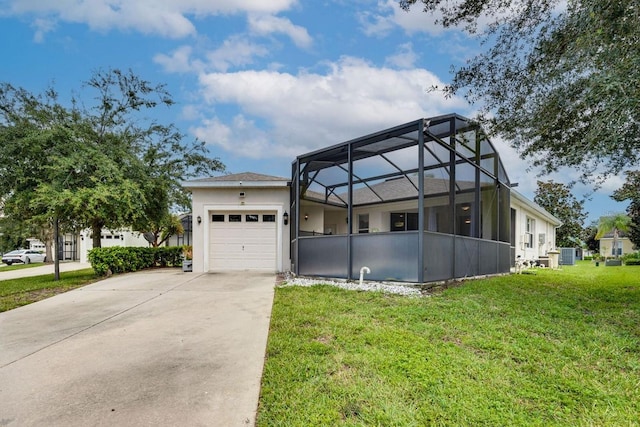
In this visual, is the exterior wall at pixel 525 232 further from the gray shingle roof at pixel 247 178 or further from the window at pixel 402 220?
the gray shingle roof at pixel 247 178

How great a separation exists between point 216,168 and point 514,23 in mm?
12612

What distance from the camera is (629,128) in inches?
206

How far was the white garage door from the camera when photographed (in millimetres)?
12023

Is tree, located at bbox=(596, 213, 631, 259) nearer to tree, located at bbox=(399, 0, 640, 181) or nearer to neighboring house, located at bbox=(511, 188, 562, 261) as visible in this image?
neighboring house, located at bbox=(511, 188, 562, 261)

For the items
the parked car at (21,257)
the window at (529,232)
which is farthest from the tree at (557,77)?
the parked car at (21,257)

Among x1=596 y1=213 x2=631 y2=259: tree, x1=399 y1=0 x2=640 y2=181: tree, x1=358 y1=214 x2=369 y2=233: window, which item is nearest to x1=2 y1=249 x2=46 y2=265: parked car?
x1=358 y1=214 x2=369 y2=233: window

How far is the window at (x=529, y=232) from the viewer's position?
56.1ft

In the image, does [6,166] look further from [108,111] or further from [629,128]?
[629,128]

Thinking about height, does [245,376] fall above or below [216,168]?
below

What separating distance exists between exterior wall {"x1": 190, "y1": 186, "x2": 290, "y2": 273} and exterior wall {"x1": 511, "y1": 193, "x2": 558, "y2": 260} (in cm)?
983

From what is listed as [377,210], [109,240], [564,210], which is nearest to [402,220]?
[377,210]

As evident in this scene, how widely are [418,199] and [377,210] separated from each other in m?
6.74

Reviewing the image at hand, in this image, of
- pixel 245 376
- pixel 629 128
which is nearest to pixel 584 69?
pixel 629 128

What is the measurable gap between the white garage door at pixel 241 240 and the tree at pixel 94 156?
2.56 metres
